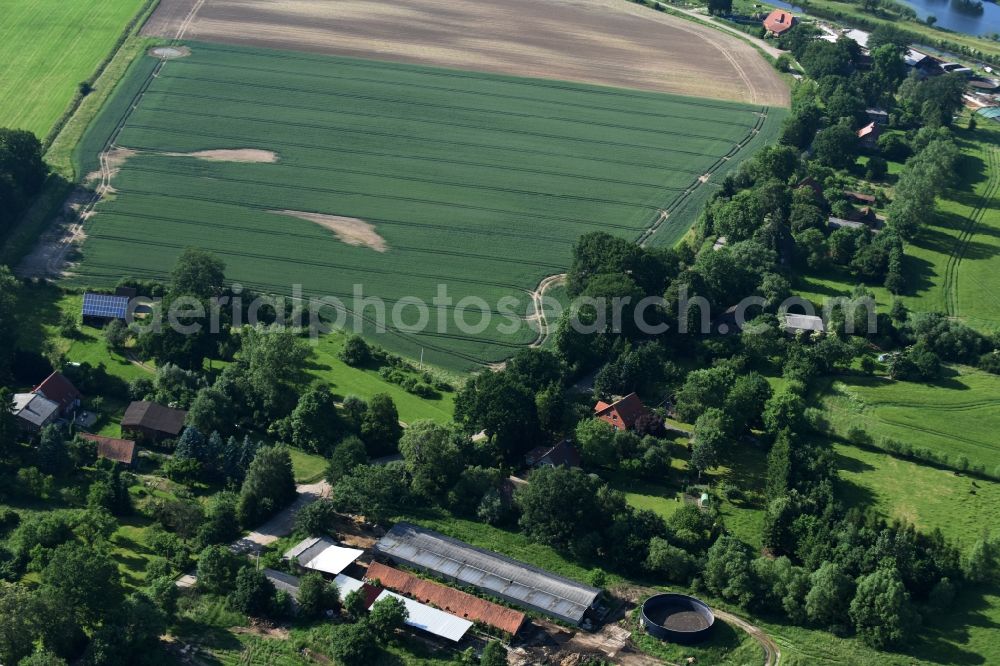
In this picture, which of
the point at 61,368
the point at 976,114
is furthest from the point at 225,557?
the point at 976,114

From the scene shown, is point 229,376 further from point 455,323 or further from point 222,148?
point 222,148

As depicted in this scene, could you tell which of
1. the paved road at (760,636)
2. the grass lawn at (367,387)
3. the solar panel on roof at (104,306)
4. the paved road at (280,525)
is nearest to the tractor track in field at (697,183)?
the grass lawn at (367,387)

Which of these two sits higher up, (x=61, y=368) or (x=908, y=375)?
(x=908, y=375)

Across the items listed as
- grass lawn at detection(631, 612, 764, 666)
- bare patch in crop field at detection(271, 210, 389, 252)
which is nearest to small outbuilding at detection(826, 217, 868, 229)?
bare patch in crop field at detection(271, 210, 389, 252)

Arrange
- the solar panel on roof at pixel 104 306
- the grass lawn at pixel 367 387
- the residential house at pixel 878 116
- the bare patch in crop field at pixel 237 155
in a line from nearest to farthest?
the grass lawn at pixel 367 387 < the solar panel on roof at pixel 104 306 < the bare patch in crop field at pixel 237 155 < the residential house at pixel 878 116

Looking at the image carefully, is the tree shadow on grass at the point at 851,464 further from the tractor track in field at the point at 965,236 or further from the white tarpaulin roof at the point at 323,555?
the white tarpaulin roof at the point at 323,555
